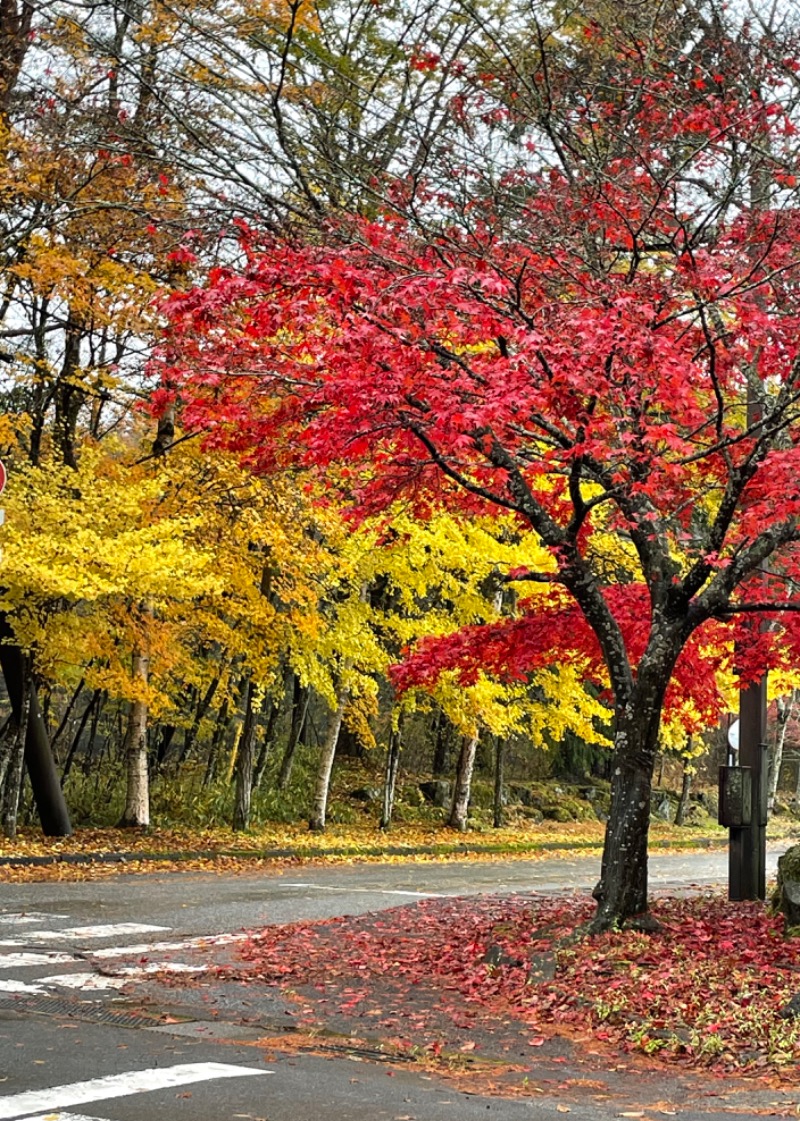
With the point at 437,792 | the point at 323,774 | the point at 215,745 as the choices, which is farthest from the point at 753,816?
the point at 437,792

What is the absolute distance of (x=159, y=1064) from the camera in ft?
21.8

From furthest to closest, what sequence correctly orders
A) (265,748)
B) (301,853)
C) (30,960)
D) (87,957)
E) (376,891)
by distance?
1. (265,748)
2. (301,853)
3. (376,891)
4. (87,957)
5. (30,960)

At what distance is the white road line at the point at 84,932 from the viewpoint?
1118cm

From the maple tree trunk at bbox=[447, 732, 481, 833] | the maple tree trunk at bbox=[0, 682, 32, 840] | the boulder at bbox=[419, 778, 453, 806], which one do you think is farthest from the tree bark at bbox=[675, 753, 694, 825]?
the maple tree trunk at bbox=[0, 682, 32, 840]

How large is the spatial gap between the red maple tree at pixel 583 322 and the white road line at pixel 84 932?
4.64m

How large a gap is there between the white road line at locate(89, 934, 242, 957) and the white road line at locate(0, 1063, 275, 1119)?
416cm

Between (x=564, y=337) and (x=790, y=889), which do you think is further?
(x=790, y=889)

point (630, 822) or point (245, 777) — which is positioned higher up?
point (630, 822)

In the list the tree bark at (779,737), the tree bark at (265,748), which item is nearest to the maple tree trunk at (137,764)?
the tree bark at (265,748)

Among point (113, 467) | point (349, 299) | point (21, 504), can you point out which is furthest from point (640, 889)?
point (113, 467)

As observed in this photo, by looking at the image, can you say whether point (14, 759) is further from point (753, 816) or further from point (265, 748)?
point (753, 816)

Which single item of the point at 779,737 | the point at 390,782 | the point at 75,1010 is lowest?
the point at 75,1010

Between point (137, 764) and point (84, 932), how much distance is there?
9938mm

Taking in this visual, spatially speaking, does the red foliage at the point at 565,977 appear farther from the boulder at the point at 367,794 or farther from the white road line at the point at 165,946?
the boulder at the point at 367,794
